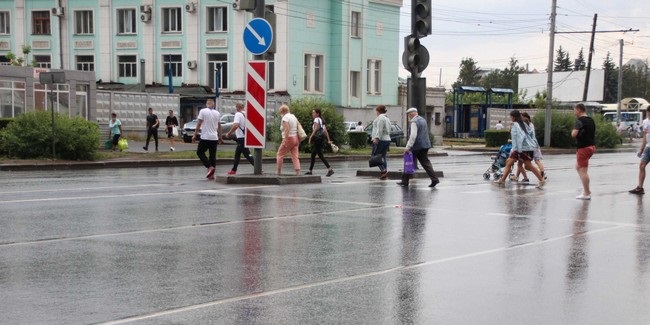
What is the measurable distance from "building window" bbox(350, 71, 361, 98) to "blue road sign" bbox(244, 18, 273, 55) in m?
42.2

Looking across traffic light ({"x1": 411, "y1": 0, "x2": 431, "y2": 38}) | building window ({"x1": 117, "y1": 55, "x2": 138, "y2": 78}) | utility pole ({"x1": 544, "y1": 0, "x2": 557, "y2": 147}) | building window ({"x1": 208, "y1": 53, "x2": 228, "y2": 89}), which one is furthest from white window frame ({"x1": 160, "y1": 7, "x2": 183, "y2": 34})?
traffic light ({"x1": 411, "y1": 0, "x2": 431, "y2": 38})

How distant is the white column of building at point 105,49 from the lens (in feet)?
189

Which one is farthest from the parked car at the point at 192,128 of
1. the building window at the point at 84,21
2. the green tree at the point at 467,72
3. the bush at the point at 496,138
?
the green tree at the point at 467,72

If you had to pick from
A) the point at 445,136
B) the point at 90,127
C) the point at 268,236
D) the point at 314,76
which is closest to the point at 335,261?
the point at 268,236

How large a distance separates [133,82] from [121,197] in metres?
45.2

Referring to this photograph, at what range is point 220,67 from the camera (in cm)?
5553

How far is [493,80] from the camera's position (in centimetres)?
13950

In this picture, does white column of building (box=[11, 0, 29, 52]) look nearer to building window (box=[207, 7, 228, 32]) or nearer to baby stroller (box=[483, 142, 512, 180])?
building window (box=[207, 7, 228, 32])

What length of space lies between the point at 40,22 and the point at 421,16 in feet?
156

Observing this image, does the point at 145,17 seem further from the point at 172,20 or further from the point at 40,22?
the point at 40,22

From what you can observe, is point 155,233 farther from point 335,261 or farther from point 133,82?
point 133,82

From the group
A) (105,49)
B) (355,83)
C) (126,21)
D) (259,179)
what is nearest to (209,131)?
(259,179)

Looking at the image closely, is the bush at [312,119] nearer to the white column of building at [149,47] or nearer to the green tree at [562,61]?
the white column of building at [149,47]

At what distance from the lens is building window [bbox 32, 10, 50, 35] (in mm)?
59312
